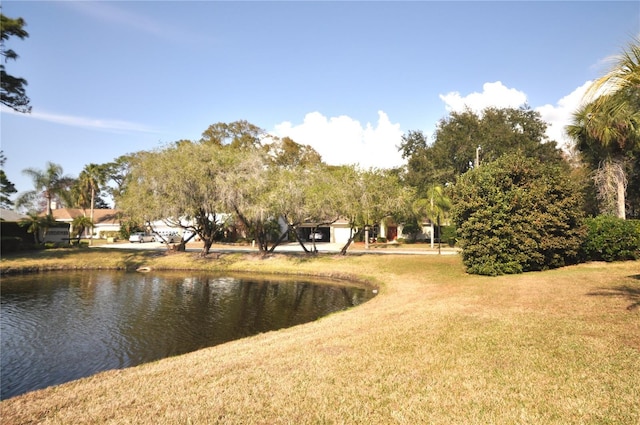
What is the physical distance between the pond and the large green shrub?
21.1 ft

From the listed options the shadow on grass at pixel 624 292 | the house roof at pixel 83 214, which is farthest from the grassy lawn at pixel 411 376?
the house roof at pixel 83 214

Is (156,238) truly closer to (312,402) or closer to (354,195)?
(354,195)

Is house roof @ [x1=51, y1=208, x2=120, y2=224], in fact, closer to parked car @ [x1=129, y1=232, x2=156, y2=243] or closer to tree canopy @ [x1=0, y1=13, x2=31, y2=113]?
parked car @ [x1=129, y1=232, x2=156, y2=243]

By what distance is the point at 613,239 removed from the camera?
1797 centimetres

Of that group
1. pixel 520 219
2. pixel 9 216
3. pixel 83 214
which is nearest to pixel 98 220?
pixel 83 214

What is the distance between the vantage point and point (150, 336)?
1288 cm

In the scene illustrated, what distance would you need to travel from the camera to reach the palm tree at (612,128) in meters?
6.92

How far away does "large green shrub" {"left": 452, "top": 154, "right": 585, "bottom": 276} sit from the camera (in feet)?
57.7

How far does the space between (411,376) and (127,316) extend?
45.4ft

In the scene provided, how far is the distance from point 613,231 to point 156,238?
175ft

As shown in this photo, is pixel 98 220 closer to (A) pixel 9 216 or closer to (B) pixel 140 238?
(B) pixel 140 238

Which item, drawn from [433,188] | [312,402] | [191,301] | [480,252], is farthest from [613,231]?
[433,188]

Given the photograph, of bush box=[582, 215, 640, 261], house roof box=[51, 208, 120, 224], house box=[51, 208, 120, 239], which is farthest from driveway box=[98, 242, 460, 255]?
house roof box=[51, 208, 120, 224]

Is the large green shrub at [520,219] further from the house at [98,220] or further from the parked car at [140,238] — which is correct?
the house at [98,220]
